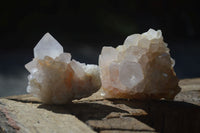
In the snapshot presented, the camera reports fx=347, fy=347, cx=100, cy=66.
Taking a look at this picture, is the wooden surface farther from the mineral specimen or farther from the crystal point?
the crystal point

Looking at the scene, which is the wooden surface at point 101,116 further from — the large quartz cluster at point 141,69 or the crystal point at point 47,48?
the crystal point at point 47,48

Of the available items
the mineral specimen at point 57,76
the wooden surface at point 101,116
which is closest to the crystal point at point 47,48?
the mineral specimen at point 57,76

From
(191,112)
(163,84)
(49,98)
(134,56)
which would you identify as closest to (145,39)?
(134,56)

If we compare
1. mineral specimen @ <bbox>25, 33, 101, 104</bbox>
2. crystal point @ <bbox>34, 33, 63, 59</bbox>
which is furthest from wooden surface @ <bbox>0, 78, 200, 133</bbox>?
crystal point @ <bbox>34, 33, 63, 59</bbox>

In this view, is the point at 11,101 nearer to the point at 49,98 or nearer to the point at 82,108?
the point at 49,98

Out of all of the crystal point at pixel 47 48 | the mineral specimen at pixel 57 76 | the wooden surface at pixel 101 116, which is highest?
the crystal point at pixel 47 48

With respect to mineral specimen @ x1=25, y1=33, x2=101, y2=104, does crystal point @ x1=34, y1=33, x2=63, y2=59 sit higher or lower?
higher
